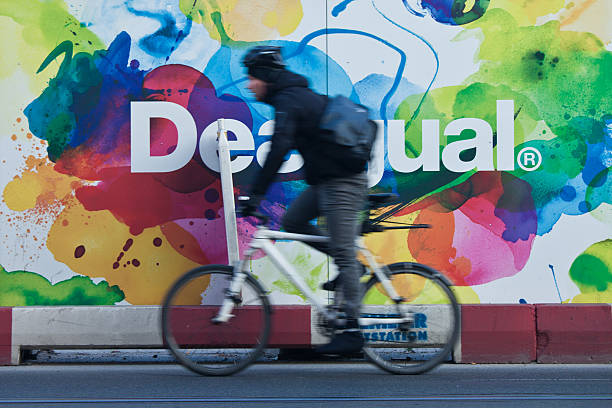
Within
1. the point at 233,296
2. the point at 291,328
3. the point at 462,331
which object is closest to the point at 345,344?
the point at 233,296

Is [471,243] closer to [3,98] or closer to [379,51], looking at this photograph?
[379,51]

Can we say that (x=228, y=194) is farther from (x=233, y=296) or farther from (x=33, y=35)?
(x=33, y=35)

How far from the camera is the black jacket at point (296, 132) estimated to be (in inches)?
177

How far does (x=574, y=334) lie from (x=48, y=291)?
3.80 m

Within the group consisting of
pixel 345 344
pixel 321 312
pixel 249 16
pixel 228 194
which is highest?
pixel 249 16

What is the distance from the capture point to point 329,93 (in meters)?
6.16

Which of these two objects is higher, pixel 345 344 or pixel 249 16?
pixel 249 16

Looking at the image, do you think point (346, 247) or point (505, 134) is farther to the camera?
point (505, 134)

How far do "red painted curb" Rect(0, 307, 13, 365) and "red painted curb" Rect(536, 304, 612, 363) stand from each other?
3662 mm

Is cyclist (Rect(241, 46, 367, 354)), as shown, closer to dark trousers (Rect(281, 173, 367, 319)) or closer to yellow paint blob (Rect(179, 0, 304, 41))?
dark trousers (Rect(281, 173, 367, 319))

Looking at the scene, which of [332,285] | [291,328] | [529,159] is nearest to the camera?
[332,285]

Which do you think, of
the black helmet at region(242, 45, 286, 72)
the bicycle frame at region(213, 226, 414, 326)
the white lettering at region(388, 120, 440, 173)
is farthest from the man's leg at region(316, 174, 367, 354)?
the white lettering at region(388, 120, 440, 173)

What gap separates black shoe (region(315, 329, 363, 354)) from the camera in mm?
4559

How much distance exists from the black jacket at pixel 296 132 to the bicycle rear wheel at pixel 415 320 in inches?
31.1
